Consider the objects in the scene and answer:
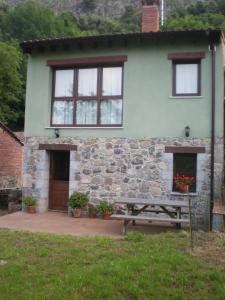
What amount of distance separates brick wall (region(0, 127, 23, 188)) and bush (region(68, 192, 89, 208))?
757cm

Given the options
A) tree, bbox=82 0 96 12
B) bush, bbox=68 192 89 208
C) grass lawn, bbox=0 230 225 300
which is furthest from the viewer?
tree, bbox=82 0 96 12

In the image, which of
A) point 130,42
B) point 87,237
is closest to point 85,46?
point 130,42

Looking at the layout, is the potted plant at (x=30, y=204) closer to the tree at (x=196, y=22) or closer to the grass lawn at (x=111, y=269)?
the grass lawn at (x=111, y=269)

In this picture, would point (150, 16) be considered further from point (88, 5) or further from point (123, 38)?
point (88, 5)

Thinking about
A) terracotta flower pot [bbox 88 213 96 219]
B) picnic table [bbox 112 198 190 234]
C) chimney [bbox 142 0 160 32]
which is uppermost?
chimney [bbox 142 0 160 32]

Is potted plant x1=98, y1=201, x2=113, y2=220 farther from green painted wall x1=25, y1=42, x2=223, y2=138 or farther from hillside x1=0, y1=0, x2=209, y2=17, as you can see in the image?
hillside x1=0, y1=0, x2=209, y2=17

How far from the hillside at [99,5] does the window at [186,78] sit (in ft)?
165

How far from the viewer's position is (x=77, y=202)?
12.1 m

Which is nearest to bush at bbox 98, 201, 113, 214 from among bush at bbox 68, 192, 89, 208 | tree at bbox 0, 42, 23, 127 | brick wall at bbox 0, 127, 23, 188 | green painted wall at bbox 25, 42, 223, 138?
bush at bbox 68, 192, 89, 208

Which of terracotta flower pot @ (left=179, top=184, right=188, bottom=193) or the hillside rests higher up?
the hillside

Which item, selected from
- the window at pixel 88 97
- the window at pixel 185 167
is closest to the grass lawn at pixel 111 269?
the window at pixel 185 167

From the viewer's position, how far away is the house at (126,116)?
1153 cm

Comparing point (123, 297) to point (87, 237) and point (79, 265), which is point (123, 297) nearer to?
point (79, 265)

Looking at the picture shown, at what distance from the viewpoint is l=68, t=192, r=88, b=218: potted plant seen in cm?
1216
